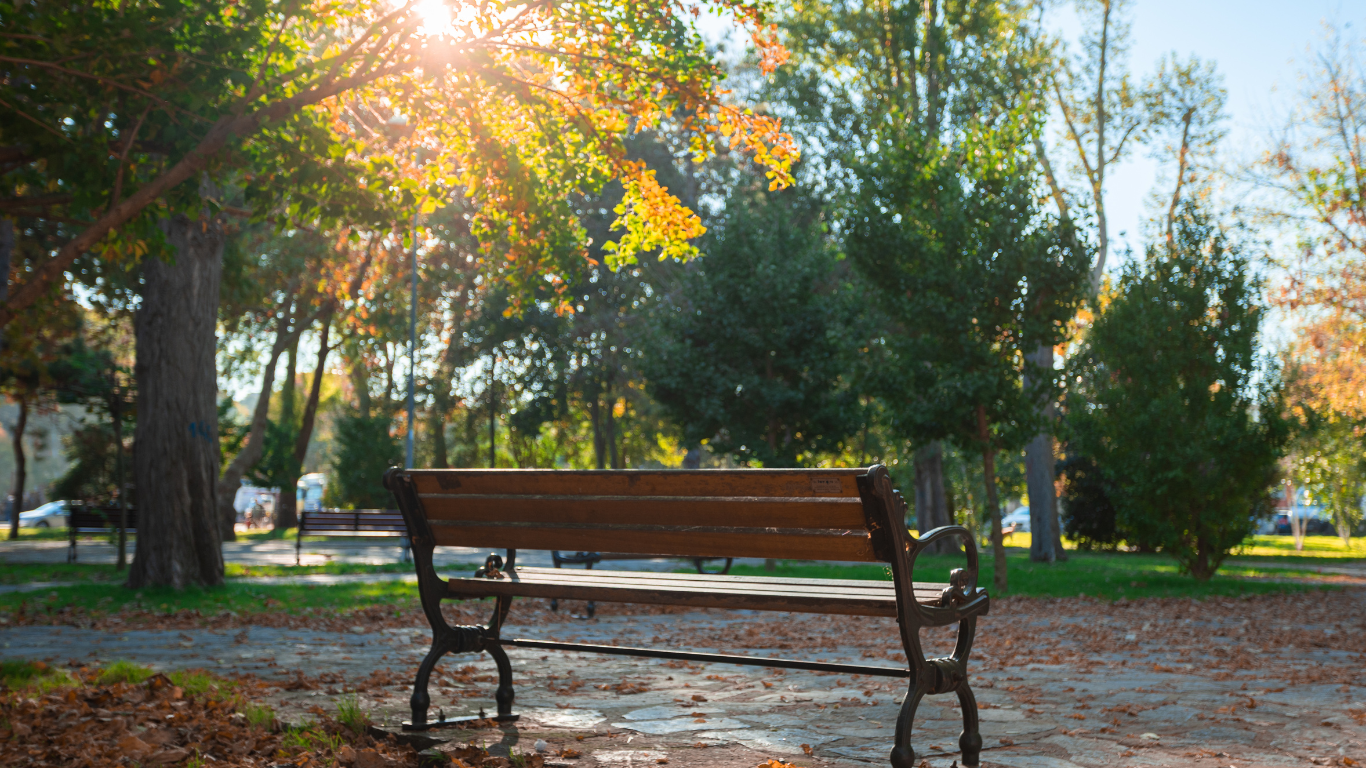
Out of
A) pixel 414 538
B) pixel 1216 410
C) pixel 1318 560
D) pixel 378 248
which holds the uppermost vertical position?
pixel 378 248

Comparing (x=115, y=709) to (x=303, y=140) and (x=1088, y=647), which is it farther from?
(x=1088, y=647)

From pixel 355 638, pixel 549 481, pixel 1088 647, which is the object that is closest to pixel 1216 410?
pixel 1088 647

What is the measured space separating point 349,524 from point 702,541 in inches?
676

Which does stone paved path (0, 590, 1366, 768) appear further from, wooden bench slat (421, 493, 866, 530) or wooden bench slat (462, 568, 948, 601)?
wooden bench slat (421, 493, 866, 530)

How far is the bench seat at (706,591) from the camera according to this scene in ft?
12.3

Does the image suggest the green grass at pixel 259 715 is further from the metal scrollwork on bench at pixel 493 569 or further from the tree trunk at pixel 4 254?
the tree trunk at pixel 4 254

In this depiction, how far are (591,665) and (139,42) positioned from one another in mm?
4267

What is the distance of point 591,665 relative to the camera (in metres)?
6.50

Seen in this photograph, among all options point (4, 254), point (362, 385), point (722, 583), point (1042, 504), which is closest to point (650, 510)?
point (722, 583)

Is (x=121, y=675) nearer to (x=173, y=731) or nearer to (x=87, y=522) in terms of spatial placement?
(x=173, y=731)

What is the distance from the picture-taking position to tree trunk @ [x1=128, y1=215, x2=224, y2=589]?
1120cm

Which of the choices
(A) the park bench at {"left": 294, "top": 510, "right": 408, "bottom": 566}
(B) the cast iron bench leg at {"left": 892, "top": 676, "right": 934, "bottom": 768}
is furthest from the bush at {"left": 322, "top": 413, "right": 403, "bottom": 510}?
(B) the cast iron bench leg at {"left": 892, "top": 676, "right": 934, "bottom": 768}

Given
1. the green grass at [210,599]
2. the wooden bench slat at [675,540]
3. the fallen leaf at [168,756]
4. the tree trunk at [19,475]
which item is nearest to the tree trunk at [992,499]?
the green grass at [210,599]

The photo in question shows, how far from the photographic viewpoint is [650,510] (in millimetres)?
4105
